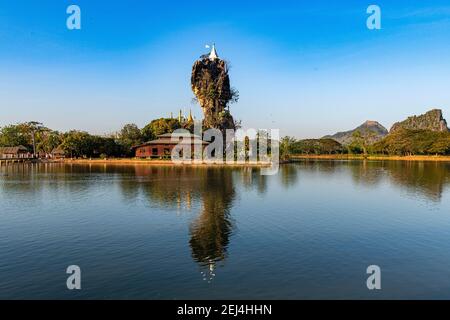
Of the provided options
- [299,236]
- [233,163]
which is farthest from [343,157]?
[299,236]

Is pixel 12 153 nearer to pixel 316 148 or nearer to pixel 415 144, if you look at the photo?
pixel 316 148

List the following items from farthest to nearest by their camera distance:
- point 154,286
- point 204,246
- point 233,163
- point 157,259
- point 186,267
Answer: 1. point 233,163
2. point 204,246
3. point 157,259
4. point 186,267
5. point 154,286

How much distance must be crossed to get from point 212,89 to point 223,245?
7504cm

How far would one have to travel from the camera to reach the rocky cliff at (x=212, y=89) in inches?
3499

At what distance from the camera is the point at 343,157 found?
132125mm

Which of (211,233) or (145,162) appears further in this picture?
(145,162)

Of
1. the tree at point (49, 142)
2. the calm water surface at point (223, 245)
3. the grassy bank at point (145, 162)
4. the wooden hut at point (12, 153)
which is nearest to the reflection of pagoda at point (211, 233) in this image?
the calm water surface at point (223, 245)

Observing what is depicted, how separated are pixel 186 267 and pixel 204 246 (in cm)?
288

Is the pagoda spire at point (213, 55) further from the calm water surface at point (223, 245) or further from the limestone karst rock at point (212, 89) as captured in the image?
the calm water surface at point (223, 245)

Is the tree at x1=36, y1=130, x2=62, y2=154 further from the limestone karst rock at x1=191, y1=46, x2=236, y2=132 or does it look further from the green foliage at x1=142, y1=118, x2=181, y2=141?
the limestone karst rock at x1=191, y1=46, x2=236, y2=132

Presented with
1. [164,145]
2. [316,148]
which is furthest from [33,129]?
[316,148]

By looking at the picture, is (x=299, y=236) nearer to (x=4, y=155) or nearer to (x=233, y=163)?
(x=233, y=163)

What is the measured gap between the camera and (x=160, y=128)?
324 ft

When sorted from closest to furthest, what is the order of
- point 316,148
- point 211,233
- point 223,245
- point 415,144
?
point 223,245 → point 211,233 → point 415,144 → point 316,148
